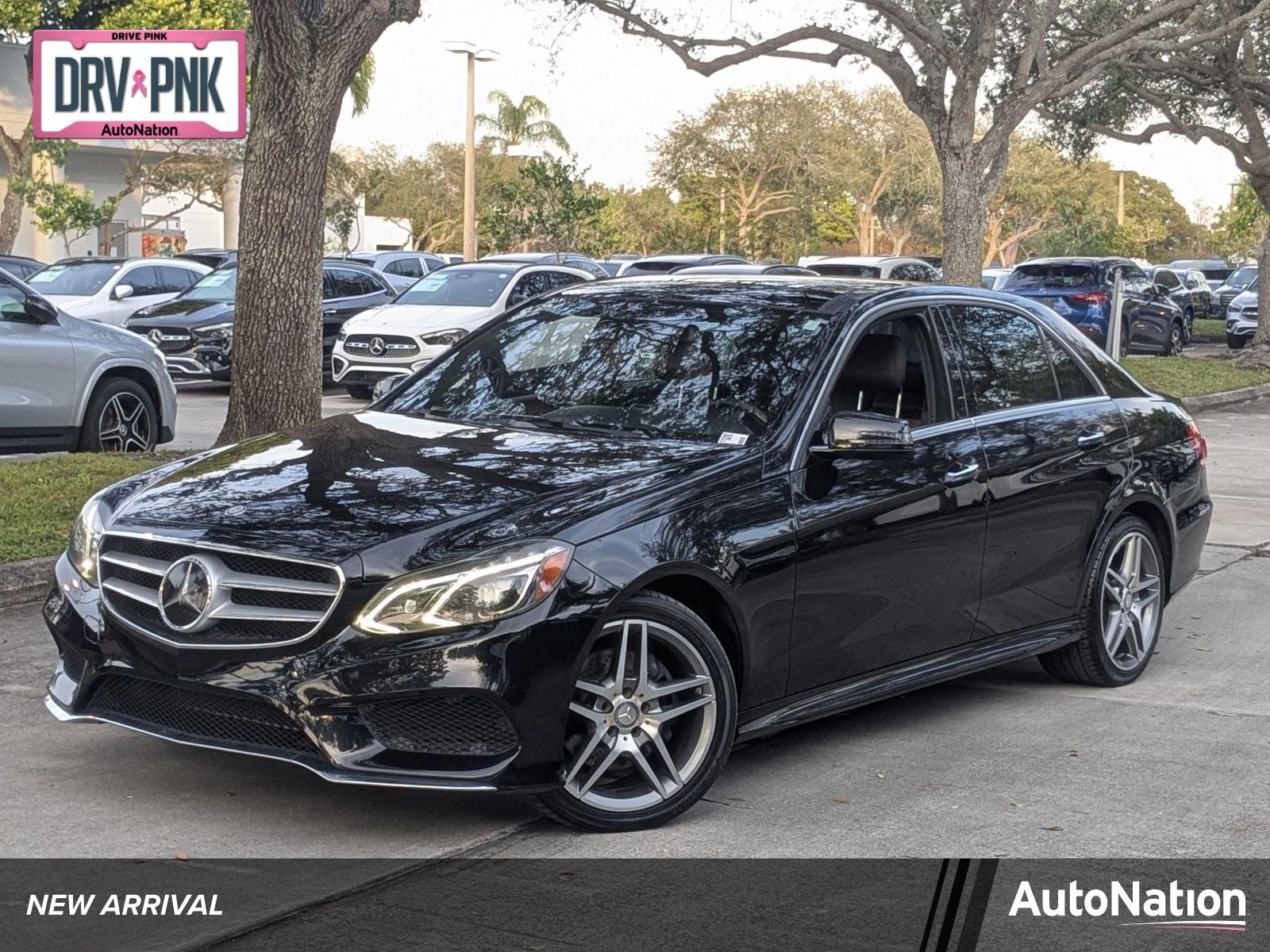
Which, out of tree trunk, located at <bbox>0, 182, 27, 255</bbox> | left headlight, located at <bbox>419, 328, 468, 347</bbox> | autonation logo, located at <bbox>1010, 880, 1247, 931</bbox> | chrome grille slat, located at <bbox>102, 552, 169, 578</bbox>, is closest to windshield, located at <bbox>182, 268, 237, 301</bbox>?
left headlight, located at <bbox>419, 328, 468, 347</bbox>

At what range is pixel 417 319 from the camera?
20.4 metres

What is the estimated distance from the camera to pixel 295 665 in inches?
190

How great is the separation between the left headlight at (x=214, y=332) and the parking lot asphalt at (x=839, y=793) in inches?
571

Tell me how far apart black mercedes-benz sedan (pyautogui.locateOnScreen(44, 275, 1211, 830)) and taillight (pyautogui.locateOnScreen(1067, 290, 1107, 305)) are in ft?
69.1

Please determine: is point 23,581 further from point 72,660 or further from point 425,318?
point 425,318

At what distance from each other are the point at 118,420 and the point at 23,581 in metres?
4.77

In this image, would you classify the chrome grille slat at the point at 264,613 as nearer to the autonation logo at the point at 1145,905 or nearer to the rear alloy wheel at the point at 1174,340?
the autonation logo at the point at 1145,905

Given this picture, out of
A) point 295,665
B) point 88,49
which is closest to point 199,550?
point 295,665

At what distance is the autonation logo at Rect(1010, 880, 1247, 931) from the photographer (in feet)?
14.7

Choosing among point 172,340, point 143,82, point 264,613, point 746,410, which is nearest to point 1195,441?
point 746,410

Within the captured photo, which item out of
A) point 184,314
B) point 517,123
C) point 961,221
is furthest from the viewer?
point 517,123

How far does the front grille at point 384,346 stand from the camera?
20.0m

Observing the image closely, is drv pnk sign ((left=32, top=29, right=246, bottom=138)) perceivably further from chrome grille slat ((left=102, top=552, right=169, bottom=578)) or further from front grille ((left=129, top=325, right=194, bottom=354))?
chrome grille slat ((left=102, top=552, right=169, bottom=578))

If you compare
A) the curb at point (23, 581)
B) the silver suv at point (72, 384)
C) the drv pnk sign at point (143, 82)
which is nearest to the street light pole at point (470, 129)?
the drv pnk sign at point (143, 82)
